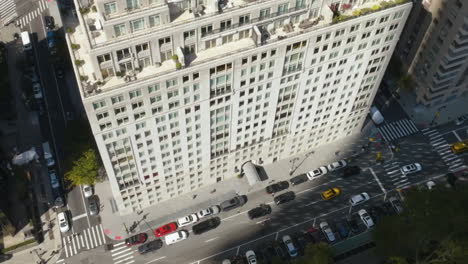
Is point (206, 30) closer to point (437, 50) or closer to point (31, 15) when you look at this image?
point (437, 50)

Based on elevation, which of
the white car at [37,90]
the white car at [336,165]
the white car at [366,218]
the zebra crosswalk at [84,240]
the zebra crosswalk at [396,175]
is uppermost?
the white car at [37,90]

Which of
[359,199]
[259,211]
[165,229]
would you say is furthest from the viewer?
[359,199]

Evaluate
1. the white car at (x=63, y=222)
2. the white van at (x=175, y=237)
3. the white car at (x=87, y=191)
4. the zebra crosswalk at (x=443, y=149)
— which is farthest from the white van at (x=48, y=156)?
the zebra crosswalk at (x=443, y=149)

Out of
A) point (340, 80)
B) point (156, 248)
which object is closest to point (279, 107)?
point (340, 80)

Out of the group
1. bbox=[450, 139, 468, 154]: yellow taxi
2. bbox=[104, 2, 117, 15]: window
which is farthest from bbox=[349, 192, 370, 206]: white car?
bbox=[104, 2, 117, 15]: window

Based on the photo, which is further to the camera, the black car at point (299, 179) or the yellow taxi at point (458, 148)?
the yellow taxi at point (458, 148)

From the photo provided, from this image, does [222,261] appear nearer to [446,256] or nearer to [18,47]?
[446,256]

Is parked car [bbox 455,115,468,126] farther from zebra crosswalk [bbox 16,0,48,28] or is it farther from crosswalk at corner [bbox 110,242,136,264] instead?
zebra crosswalk [bbox 16,0,48,28]

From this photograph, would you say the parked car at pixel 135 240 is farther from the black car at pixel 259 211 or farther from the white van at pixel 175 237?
the black car at pixel 259 211

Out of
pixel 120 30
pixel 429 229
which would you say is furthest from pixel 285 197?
pixel 120 30
